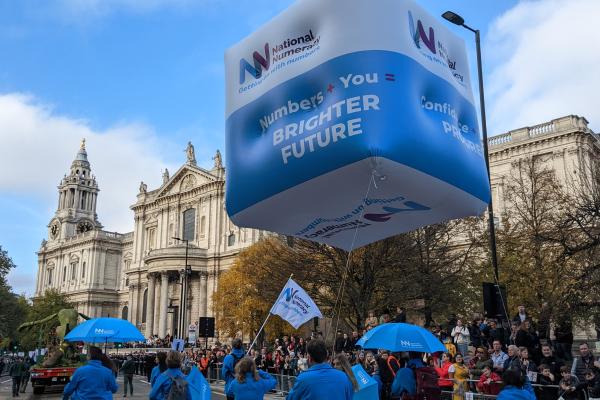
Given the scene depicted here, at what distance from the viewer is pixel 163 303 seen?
62656 mm

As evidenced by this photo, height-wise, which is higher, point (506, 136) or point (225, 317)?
point (506, 136)

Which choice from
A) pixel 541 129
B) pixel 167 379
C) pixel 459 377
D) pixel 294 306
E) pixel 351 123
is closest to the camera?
pixel 351 123

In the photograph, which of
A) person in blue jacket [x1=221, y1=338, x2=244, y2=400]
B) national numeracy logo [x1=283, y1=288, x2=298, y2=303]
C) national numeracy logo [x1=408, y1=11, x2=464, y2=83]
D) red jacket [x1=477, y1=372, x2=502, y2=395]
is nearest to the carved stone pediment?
red jacket [x1=477, y1=372, x2=502, y2=395]

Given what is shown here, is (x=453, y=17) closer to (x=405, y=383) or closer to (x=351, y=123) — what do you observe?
(x=405, y=383)

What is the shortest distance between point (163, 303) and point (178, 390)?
190 ft

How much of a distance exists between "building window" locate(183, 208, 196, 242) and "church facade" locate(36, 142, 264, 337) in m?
0.12

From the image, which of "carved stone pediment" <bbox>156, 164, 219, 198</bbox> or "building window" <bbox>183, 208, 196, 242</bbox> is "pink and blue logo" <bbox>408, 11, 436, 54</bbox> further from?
"building window" <bbox>183, 208, 196, 242</bbox>

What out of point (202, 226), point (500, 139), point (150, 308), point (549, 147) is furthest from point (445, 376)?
point (150, 308)

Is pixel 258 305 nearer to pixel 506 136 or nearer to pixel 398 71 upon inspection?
pixel 506 136

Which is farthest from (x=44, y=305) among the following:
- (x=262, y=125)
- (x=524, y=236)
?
(x=262, y=125)

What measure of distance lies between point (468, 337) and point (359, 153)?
14.6m

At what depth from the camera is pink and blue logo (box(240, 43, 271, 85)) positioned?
271 inches

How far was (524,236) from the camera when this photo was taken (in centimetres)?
2628

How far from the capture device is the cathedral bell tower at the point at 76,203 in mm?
103875
